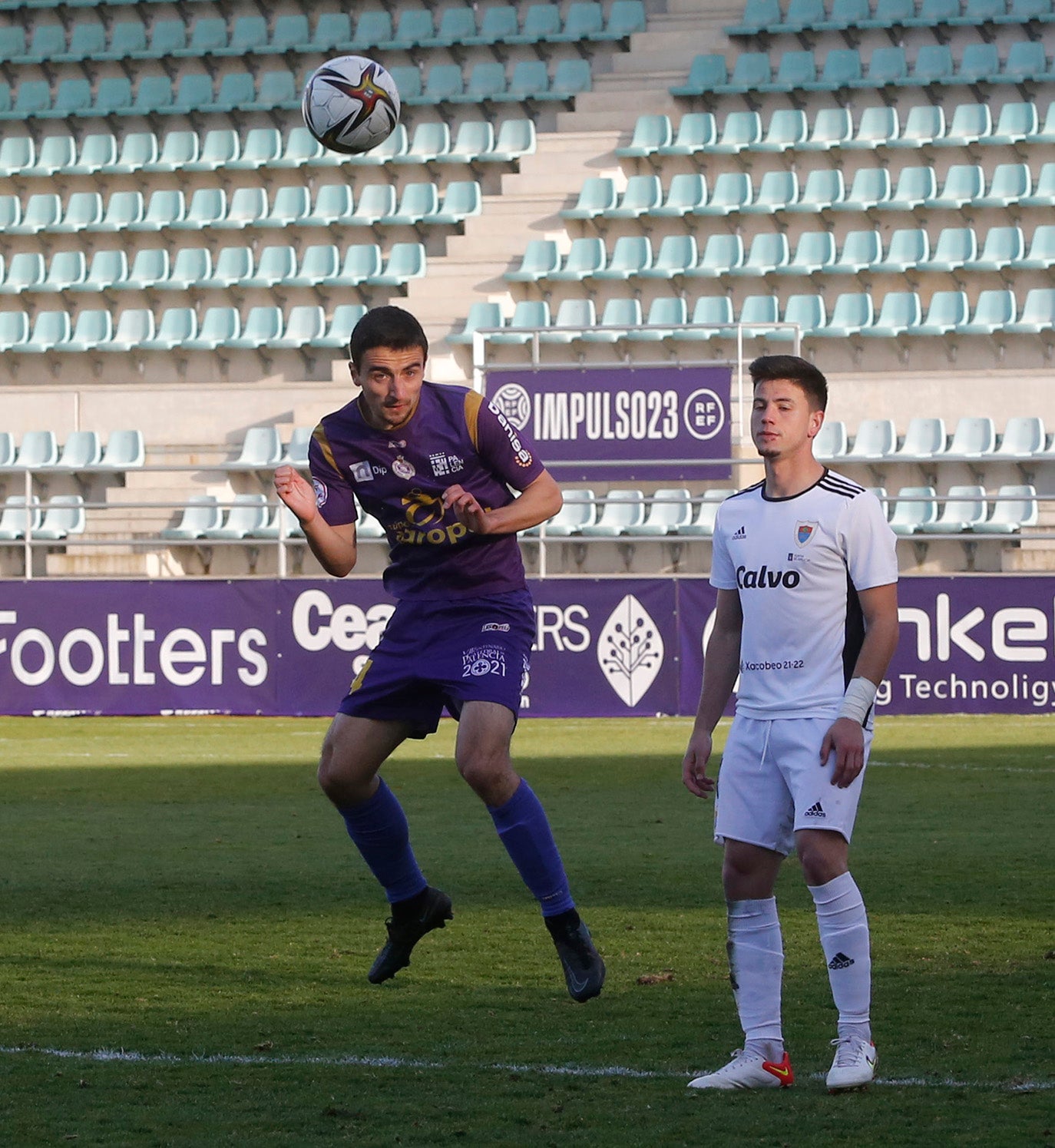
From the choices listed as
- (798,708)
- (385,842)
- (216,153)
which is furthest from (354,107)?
(216,153)

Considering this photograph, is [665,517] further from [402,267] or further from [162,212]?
[162,212]

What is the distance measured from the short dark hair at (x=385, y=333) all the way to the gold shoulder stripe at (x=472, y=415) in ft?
0.92

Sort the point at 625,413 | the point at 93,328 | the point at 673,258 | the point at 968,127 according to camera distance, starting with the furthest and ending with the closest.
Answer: the point at 93,328 < the point at 968,127 < the point at 673,258 < the point at 625,413

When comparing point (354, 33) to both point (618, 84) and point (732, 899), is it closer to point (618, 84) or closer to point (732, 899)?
point (618, 84)

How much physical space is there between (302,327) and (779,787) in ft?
64.4

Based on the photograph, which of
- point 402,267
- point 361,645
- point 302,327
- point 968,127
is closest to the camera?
point 361,645

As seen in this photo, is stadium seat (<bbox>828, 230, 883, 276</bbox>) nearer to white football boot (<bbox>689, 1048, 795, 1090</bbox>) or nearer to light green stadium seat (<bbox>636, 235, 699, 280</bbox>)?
light green stadium seat (<bbox>636, 235, 699, 280</bbox>)

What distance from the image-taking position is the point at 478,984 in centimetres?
590

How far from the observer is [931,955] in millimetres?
6242

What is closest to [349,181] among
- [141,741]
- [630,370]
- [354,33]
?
[354,33]

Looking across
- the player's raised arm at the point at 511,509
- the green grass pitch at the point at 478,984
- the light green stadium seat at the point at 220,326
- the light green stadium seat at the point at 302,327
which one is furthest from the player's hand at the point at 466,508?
the light green stadium seat at the point at 220,326

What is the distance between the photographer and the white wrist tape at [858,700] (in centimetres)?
440

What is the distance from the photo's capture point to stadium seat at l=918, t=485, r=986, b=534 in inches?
758

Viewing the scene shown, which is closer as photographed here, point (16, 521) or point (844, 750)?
point (844, 750)
